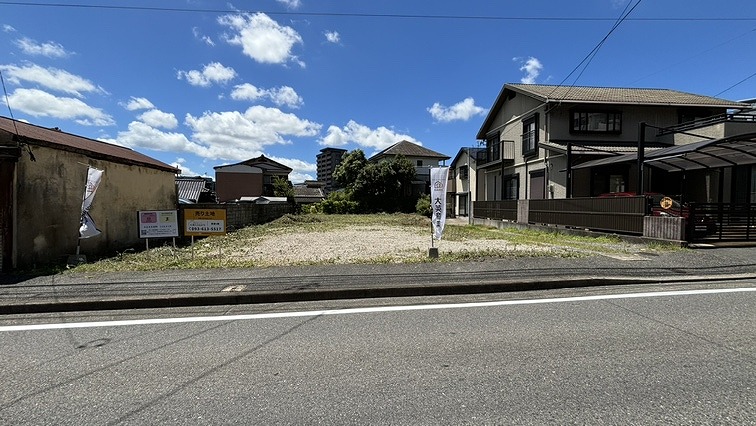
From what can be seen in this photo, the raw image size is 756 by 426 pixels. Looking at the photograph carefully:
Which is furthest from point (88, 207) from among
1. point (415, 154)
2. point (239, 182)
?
point (415, 154)

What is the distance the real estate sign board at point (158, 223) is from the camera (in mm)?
9938

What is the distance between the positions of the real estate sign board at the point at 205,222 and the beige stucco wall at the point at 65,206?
299 centimetres

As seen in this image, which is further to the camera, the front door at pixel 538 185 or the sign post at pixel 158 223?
the front door at pixel 538 185

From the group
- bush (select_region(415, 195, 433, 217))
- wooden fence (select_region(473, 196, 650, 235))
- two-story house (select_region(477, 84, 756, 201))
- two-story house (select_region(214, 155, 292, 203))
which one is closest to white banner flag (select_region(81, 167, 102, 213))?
wooden fence (select_region(473, 196, 650, 235))

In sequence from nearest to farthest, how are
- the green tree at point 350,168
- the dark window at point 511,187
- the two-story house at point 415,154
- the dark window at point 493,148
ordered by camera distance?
1. the dark window at point 511,187
2. the dark window at point 493,148
3. the green tree at point 350,168
4. the two-story house at point 415,154

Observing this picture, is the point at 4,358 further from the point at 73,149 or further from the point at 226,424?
the point at 73,149

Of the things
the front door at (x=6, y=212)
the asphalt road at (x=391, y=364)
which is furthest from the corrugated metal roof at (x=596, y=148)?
the front door at (x=6, y=212)

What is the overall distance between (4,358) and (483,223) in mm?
23372

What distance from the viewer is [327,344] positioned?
4047mm

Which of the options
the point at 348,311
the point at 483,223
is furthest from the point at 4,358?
the point at 483,223

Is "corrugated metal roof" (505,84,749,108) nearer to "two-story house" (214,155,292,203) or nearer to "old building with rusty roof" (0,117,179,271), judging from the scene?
"old building with rusty roof" (0,117,179,271)

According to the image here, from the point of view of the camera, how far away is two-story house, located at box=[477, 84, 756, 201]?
17.8m

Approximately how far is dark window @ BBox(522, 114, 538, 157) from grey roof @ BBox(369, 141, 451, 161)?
33104 mm

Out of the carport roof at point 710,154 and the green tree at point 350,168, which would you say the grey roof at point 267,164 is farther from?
the carport roof at point 710,154
